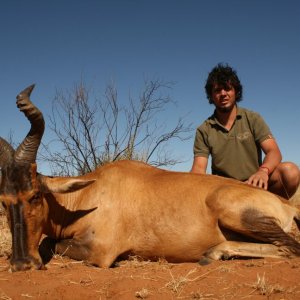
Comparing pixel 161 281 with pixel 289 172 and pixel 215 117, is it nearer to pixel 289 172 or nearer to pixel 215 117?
pixel 289 172

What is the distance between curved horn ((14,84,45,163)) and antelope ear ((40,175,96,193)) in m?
0.29

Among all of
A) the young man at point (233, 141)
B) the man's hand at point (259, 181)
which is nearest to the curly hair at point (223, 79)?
the young man at point (233, 141)

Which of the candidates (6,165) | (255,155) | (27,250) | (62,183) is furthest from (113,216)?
(255,155)

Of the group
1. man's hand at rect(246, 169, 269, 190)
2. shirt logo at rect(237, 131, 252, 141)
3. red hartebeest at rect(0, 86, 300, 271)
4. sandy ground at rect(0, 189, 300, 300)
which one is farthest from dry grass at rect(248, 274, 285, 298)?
shirt logo at rect(237, 131, 252, 141)

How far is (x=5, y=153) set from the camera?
15.8 ft

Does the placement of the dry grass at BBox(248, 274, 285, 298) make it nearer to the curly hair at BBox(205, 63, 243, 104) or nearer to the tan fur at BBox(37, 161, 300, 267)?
the tan fur at BBox(37, 161, 300, 267)

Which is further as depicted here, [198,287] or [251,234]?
[251,234]

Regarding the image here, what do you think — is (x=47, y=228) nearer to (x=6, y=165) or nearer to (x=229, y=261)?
(x=6, y=165)

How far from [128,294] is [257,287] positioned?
1.05m

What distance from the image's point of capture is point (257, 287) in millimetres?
3334

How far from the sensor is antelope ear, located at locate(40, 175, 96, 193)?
15.5ft

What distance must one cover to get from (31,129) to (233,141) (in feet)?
11.0

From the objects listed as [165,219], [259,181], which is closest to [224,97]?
[259,181]

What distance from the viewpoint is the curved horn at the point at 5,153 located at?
4702mm
